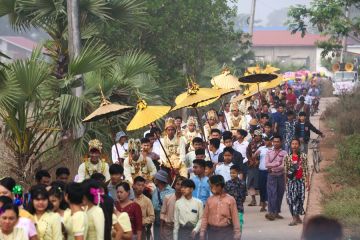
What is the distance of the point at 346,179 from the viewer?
20156mm

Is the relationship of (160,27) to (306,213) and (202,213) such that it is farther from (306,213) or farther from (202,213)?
(202,213)

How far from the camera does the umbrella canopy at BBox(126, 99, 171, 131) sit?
583 inches

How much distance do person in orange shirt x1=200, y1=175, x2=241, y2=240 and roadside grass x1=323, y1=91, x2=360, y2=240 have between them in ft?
8.88

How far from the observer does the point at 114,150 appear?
653 inches

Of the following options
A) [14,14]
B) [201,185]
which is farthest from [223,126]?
[201,185]

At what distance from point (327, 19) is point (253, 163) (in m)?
7.82

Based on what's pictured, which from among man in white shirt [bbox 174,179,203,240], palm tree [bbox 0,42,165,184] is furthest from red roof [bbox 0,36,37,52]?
man in white shirt [bbox 174,179,203,240]

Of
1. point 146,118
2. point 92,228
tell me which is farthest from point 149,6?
point 92,228

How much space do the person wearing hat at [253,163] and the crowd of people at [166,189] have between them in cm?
2

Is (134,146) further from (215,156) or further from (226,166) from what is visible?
(215,156)

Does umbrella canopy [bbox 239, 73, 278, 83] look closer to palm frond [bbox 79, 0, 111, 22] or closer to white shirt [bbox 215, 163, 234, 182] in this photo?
palm frond [bbox 79, 0, 111, 22]

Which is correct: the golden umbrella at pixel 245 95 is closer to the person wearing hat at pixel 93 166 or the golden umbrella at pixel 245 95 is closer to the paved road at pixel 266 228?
the paved road at pixel 266 228

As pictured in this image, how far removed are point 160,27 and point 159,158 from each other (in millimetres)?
9805

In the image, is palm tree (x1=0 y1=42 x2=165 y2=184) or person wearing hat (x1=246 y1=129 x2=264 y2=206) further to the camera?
person wearing hat (x1=246 y1=129 x2=264 y2=206)
